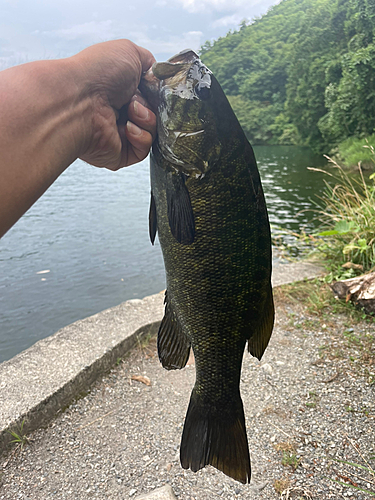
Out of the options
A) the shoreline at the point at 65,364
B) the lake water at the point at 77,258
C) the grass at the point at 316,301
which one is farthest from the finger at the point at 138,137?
the lake water at the point at 77,258

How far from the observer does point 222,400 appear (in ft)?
5.69

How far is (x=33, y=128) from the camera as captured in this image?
1.27 metres

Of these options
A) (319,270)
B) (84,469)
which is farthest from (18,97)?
(319,270)

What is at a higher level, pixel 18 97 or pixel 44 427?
pixel 18 97

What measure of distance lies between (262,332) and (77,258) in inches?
339

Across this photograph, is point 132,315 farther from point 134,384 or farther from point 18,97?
point 18,97

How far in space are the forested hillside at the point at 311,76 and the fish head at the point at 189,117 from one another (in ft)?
59.1

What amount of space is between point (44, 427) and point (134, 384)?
0.93 metres

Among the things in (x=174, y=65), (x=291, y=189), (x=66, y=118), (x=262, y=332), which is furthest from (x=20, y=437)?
(x=291, y=189)

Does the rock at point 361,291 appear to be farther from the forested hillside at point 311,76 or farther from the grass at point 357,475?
the forested hillside at point 311,76

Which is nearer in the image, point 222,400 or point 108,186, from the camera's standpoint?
point 222,400

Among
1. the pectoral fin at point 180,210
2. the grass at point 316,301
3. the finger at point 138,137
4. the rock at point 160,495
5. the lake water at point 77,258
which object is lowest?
the lake water at point 77,258

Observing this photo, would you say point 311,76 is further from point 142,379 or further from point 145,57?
point 145,57

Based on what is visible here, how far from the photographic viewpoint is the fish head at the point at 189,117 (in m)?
1.51
